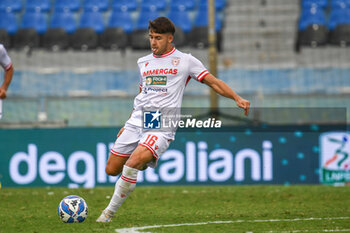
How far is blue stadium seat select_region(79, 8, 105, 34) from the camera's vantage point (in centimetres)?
1842

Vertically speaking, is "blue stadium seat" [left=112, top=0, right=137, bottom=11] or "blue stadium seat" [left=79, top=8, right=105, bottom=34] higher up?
"blue stadium seat" [left=112, top=0, right=137, bottom=11]

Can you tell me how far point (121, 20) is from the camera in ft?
61.4

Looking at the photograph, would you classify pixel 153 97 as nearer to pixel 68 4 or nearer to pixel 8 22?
pixel 8 22

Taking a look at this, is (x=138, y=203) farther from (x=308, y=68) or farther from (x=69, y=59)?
(x=69, y=59)

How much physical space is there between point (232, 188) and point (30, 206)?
4.04 metres

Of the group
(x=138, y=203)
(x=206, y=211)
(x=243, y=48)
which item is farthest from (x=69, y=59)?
(x=206, y=211)

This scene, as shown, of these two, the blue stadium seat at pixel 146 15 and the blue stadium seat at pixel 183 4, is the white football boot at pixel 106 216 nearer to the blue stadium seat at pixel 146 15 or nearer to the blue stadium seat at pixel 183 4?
the blue stadium seat at pixel 146 15

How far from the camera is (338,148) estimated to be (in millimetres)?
12250

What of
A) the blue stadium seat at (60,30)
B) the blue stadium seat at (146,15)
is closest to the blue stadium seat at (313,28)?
the blue stadium seat at (146,15)

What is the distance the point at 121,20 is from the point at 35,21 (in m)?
2.51

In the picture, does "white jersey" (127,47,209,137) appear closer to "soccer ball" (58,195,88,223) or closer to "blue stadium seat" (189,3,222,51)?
"soccer ball" (58,195,88,223)

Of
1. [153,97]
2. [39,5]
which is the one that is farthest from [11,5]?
[153,97]

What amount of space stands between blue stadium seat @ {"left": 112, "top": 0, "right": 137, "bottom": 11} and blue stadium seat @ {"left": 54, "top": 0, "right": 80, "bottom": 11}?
44.4 inches

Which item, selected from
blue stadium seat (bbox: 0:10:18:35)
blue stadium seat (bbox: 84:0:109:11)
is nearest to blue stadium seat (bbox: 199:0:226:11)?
blue stadium seat (bbox: 84:0:109:11)
